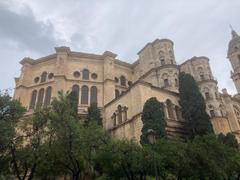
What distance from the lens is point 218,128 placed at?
26625 mm

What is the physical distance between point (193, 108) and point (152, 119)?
18.0 ft

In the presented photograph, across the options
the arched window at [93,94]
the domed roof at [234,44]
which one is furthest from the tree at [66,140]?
the domed roof at [234,44]

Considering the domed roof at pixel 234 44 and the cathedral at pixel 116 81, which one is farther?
the domed roof at pixel 234 44

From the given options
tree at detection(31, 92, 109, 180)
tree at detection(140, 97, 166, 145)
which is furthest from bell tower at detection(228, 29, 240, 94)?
tree at detection(31, 92, 109, 180)

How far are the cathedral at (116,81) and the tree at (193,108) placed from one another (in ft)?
3.60

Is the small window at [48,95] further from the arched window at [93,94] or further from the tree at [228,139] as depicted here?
the tree at [228,139]

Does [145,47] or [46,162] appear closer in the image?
[46,162]

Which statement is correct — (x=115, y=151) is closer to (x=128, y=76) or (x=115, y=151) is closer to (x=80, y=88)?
(x=80, y=88)

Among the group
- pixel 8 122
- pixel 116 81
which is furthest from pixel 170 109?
pixel 8 122

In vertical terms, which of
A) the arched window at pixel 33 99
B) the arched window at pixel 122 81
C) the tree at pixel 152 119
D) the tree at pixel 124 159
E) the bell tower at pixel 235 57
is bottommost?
the tree at pixel 124 159

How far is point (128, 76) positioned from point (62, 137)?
962 inches

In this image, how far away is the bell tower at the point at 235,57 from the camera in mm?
45809

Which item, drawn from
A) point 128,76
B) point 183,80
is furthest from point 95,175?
point 128,76

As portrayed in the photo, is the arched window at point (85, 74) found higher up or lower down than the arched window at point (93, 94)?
higher up
